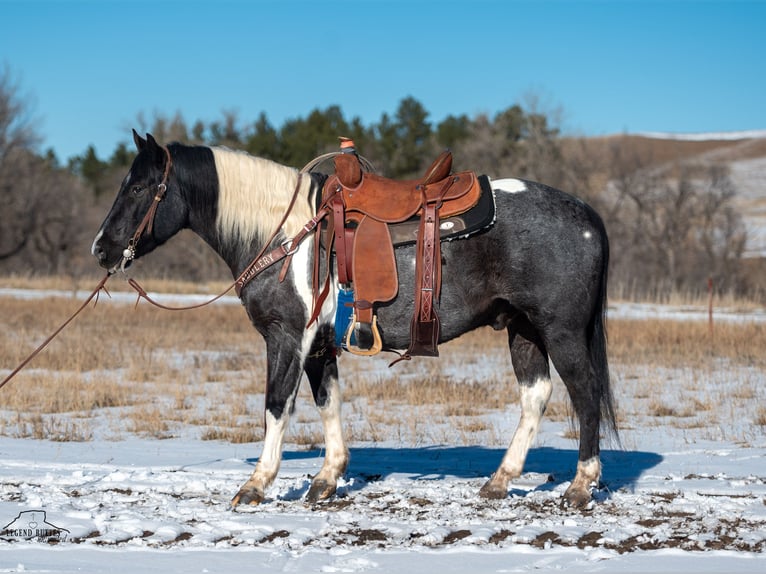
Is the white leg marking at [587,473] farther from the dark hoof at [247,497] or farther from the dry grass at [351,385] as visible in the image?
the dry grass at [351,385]

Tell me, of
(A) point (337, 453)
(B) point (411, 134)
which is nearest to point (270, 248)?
→ (A) point (337, 453)

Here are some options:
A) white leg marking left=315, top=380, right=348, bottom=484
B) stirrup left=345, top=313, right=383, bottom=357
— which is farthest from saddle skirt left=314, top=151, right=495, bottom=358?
white leg marking left=315, top=380, right=348, bottom=484

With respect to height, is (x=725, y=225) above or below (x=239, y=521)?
above

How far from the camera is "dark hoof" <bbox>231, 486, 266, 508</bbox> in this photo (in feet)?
17.4

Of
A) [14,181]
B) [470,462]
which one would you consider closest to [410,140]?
[14,181]

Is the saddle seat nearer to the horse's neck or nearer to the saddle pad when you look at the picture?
the saddle pad

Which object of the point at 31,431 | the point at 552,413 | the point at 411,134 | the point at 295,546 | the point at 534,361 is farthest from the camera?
the point at 411,134

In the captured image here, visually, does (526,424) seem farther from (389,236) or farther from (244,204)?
(244,204)

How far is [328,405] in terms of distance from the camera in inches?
232

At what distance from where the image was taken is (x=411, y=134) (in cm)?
5634

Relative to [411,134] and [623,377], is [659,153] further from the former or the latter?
[623,377]

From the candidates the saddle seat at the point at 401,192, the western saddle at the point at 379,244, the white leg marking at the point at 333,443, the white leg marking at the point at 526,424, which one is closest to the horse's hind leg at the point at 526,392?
the white leg marking at the point at 526,424

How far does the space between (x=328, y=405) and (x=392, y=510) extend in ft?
3.18

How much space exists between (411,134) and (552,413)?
48514 millimetres
